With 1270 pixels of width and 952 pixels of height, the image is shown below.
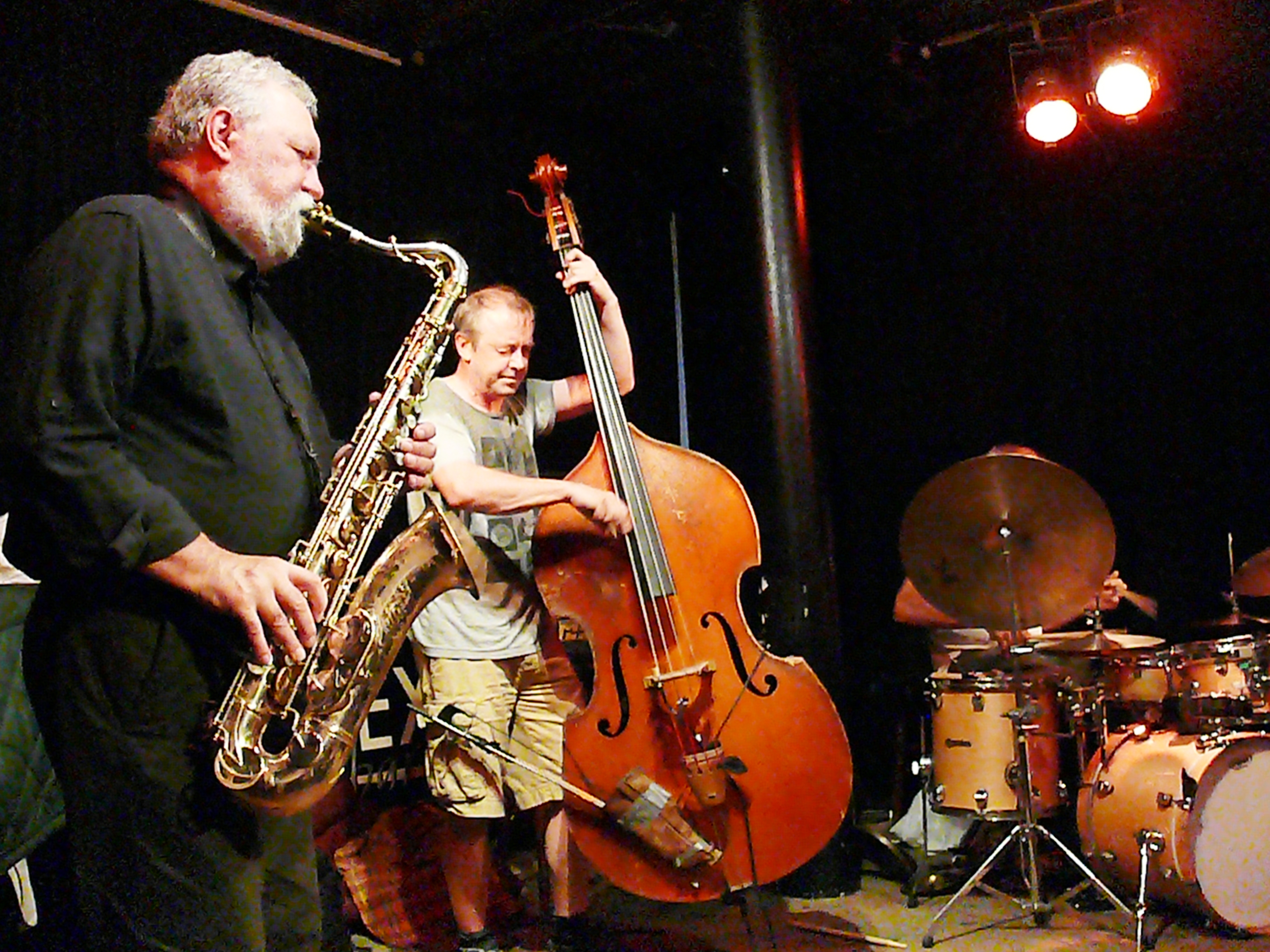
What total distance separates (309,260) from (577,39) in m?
1.50

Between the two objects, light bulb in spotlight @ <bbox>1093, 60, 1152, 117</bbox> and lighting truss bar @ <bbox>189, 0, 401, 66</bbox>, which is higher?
lighting truss bar @ <bbox>189, 0, 401, 66</bbox>

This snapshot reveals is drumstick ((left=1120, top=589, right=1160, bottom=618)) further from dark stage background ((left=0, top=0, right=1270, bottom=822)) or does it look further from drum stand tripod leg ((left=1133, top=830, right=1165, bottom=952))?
drum stand tripod leg ((left=1133, top=830, right=1165, bottom=952))

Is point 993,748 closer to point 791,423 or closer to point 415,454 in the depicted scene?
point 791,423

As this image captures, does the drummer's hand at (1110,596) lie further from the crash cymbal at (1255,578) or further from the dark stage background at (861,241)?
the dark stage background at (861,241)

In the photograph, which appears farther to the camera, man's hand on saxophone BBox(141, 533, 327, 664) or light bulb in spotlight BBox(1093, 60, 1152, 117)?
light bulb in spotlight BBox(1093, 60, 1152, 117)

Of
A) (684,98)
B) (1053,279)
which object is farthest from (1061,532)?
(684,98)

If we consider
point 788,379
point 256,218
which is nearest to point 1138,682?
point 788,379

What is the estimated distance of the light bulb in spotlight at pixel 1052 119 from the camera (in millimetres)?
4441

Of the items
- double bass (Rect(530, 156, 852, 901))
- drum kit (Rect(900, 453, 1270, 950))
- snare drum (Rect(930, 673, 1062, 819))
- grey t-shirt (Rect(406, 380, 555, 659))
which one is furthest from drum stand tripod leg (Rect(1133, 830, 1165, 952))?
grey t-shirt (Rect(406, 380, 555, 659))

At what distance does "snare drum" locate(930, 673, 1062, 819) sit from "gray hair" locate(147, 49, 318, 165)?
280 centimetres

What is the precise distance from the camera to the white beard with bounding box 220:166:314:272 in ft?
5.97

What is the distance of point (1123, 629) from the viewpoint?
16.0ft

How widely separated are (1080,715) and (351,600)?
2581mm

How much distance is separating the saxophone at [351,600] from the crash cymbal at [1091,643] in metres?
2.21
